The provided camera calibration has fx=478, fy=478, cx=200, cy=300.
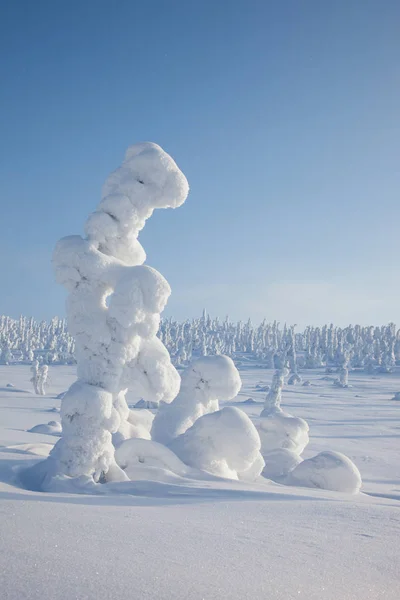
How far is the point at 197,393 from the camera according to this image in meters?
9.55

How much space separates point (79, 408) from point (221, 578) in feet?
12.9

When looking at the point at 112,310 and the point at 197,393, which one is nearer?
the point at 112,310

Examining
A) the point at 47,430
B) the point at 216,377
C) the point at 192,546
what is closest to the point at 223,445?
the point at 216,377

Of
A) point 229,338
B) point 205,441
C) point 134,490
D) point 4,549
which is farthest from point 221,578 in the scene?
point 229,338

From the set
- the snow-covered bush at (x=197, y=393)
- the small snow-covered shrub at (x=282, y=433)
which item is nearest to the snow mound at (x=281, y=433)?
the small snow-covered shrub at (x=282, y=433)

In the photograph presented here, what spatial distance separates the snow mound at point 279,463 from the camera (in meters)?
9.32

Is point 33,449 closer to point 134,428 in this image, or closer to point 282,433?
point 134,428

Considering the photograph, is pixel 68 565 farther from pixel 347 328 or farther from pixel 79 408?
pixel 347 328

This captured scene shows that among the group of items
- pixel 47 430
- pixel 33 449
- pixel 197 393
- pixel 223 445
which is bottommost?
pixel 47 430

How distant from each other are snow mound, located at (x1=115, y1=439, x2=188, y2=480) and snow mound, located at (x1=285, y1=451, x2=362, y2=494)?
242 centimetres

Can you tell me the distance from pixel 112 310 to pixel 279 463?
5430mm

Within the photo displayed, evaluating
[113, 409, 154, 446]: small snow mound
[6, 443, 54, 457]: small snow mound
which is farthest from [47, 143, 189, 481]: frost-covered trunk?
[113, 409, 154, 446]: small snow mound

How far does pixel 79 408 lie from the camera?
6.02m

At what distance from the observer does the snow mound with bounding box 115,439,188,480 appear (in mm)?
6846
